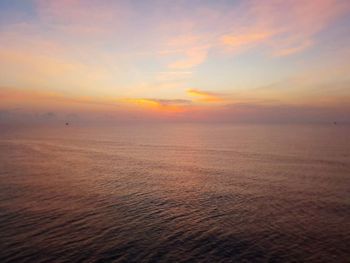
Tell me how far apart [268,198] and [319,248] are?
1703cm

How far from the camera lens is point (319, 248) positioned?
1107 inches

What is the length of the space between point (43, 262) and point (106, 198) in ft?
65.3

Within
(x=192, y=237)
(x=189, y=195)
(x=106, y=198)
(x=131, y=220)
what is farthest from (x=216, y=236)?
(x=106, y=198)

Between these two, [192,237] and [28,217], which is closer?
[192,237]

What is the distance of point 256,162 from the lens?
257 ft

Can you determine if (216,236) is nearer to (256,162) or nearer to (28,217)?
(28,217)

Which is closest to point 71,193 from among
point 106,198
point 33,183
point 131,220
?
point 106,198

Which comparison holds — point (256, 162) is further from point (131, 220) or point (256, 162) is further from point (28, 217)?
→ point (28, 217)

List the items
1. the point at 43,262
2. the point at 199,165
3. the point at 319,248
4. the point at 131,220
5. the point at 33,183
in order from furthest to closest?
the point at 199,165, the point at 33,183, the point at 131,220, the point at 319,248, the point at 43,262

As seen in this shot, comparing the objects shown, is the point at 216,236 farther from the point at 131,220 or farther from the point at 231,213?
the point at 131,220

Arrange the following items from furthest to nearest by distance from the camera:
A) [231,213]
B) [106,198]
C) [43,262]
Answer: [106,198]
[231,213]
[43,262]

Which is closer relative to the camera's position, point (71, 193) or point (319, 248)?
point (319, 248)

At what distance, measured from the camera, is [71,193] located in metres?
47.2

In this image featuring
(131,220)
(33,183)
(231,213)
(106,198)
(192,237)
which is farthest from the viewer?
(33,183)
